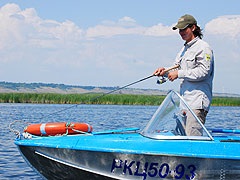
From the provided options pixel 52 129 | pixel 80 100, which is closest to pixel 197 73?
pixel 52 129

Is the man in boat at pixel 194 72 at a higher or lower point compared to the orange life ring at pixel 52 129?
higher

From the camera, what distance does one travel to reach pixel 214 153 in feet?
20.7

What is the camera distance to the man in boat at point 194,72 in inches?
265

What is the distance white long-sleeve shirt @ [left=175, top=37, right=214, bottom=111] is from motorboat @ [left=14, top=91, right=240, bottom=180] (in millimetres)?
187

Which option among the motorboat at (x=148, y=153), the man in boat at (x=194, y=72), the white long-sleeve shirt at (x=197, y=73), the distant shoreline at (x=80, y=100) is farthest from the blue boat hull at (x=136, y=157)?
the distant shoreline at (x=80, y=100)

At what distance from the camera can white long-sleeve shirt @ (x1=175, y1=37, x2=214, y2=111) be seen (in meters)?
6.75

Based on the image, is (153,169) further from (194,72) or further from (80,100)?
(80,100)

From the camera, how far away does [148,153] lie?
21.0 feet

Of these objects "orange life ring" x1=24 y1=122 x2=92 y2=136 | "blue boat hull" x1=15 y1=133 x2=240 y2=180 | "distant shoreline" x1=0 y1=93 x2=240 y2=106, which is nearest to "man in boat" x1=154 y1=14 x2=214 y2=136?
"blue boat hull" x1=15 y1=133 x2=240 y2=180

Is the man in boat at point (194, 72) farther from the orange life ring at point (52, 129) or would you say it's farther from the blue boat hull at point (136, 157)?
the orange life ring at point (52, 129)

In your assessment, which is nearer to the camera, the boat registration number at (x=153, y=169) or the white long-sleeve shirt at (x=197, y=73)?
the boat registration number at (x=153, y=169)

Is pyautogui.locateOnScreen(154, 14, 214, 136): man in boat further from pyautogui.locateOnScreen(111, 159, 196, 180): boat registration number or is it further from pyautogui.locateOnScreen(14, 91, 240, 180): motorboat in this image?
pyautogui.locateOnScreen(111, 159, 196, 180): boat registration number

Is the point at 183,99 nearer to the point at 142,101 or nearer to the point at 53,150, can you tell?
the point at 53,150

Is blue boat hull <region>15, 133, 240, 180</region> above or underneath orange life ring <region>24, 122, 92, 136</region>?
underneath
